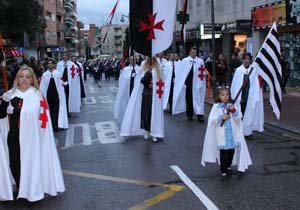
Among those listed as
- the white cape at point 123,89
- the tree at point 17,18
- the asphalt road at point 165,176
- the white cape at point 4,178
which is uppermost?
the tree at point 17,18

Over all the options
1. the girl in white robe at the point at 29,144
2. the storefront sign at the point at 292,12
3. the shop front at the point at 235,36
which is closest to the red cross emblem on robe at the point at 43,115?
the girl in white robe at the point at 29,144

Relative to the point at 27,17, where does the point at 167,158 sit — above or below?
below

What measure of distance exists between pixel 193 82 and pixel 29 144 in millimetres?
8632

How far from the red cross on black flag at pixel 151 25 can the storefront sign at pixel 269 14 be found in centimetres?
1299

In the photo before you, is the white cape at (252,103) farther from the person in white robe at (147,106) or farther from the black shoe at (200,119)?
the black shoe at (200,119)

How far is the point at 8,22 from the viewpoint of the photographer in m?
37.2

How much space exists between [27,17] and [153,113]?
28350 mm

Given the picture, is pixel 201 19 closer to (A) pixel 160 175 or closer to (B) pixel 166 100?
(B) pixel 166 100

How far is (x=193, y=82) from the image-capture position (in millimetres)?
14766

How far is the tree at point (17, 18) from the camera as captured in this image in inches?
1432

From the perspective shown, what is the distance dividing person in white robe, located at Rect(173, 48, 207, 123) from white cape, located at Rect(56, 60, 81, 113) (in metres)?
3.89

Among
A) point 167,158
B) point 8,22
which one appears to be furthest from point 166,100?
point 8,22

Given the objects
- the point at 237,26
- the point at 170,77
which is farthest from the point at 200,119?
the point at 237,26

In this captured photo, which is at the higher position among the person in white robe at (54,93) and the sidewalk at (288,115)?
the person in white robe at (54,93)
